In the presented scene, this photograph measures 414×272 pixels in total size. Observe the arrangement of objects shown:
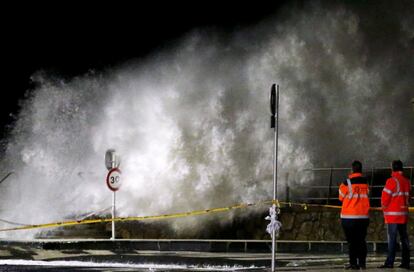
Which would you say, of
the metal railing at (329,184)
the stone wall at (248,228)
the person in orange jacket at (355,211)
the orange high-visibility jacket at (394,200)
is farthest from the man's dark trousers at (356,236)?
the metal railing at (329,184)

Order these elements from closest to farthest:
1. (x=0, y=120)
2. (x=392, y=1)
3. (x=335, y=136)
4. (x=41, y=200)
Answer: (x=392, y=1), (x=335, y=136), (x=41, y=200), (x=0, y=120)

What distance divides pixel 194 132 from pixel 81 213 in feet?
15.7

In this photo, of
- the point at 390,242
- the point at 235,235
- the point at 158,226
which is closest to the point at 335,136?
the point at 235,235

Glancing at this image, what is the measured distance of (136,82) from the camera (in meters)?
23.9

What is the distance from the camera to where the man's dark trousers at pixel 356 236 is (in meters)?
11.1

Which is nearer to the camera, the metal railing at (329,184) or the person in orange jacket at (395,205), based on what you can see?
the person in orange jacket at (395,205)

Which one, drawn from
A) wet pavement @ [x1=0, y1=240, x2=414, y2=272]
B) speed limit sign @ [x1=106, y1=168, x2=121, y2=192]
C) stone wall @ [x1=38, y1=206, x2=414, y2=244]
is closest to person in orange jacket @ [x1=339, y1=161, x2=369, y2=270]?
wet pavement @ [x1=0, y1=240, x2=414, y2=272]

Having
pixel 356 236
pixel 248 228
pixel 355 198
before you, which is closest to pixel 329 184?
pixel 248 228

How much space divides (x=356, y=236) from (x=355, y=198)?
0.61 m

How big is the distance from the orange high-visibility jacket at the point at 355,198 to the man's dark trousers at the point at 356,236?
0.09m

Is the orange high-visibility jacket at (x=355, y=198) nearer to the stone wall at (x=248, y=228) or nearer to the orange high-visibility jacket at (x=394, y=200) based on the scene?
the orange high-visibility jacket at (x=394, y=200)

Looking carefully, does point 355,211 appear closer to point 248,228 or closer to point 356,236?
point 356,236

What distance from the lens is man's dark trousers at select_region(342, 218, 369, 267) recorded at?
1109 cm

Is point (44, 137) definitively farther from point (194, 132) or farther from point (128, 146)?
point (194, 132)
